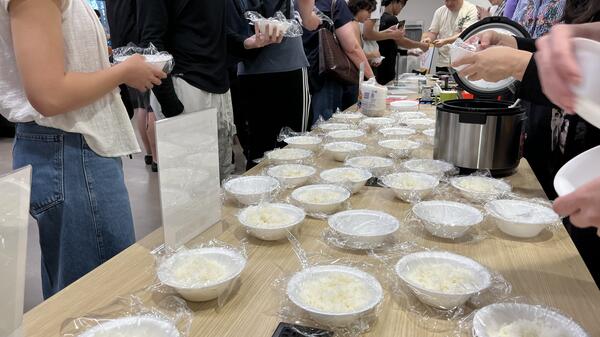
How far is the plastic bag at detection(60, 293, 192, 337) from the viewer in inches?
26.4

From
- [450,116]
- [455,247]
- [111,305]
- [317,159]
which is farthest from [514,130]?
[111,305]

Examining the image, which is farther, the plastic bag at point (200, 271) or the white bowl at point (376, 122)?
the white bowl at point (376, 122)

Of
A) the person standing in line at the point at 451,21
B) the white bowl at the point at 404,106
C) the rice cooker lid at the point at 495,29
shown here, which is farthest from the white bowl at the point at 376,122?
the person standing in line at the point at 451,21

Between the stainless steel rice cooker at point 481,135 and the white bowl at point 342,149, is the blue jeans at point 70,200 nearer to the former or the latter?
the white bowl at point 342,149

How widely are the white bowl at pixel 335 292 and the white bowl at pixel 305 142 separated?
96cm

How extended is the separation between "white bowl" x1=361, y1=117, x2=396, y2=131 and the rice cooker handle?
820 millimetres

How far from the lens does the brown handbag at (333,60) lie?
303 centimetres

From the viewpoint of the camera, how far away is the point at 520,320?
27.5 inches

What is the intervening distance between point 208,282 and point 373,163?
905mm

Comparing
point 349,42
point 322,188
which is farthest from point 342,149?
point 349,42

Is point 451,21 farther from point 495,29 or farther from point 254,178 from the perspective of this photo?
point 254,178

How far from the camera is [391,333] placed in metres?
0.71

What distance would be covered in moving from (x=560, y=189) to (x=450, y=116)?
76 cm

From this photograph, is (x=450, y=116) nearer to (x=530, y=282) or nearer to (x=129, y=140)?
(x=530, y=282)
